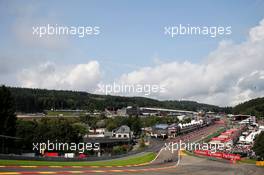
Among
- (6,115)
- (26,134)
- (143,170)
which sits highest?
(6,115)

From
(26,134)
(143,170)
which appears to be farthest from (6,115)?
(143,170)

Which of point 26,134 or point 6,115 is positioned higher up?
point 6,115

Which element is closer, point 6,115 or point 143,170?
point 143,170

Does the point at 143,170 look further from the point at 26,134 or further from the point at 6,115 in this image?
the point at 26,134

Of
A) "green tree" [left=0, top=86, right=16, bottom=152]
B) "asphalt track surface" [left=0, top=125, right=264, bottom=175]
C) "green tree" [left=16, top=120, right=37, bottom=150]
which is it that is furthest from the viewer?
"green tree" [left=16, top=120, right=37, bottom=150]

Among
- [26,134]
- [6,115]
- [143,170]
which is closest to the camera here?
[143,170]

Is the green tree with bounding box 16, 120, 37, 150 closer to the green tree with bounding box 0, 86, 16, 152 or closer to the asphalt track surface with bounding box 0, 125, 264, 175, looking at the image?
the green tree with bounding box 0, 86, 16, 152

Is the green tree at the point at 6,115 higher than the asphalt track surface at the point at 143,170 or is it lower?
higher

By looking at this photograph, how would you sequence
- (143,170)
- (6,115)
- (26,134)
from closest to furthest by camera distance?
(143,170) < (6,115) < (26,134)

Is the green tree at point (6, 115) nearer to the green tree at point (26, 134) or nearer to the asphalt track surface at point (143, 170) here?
the green tree at point (26, 134)

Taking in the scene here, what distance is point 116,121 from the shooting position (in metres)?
173

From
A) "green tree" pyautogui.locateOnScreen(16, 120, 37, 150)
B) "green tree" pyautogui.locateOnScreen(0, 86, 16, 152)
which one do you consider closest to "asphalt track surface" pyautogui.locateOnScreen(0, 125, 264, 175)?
"green tree" pyautogui.locateOnScreen(0, 86, 16, 152)

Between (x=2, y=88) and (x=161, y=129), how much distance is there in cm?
9153

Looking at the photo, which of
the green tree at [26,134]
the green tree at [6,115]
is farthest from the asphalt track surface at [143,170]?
the green tree at [26,134]
